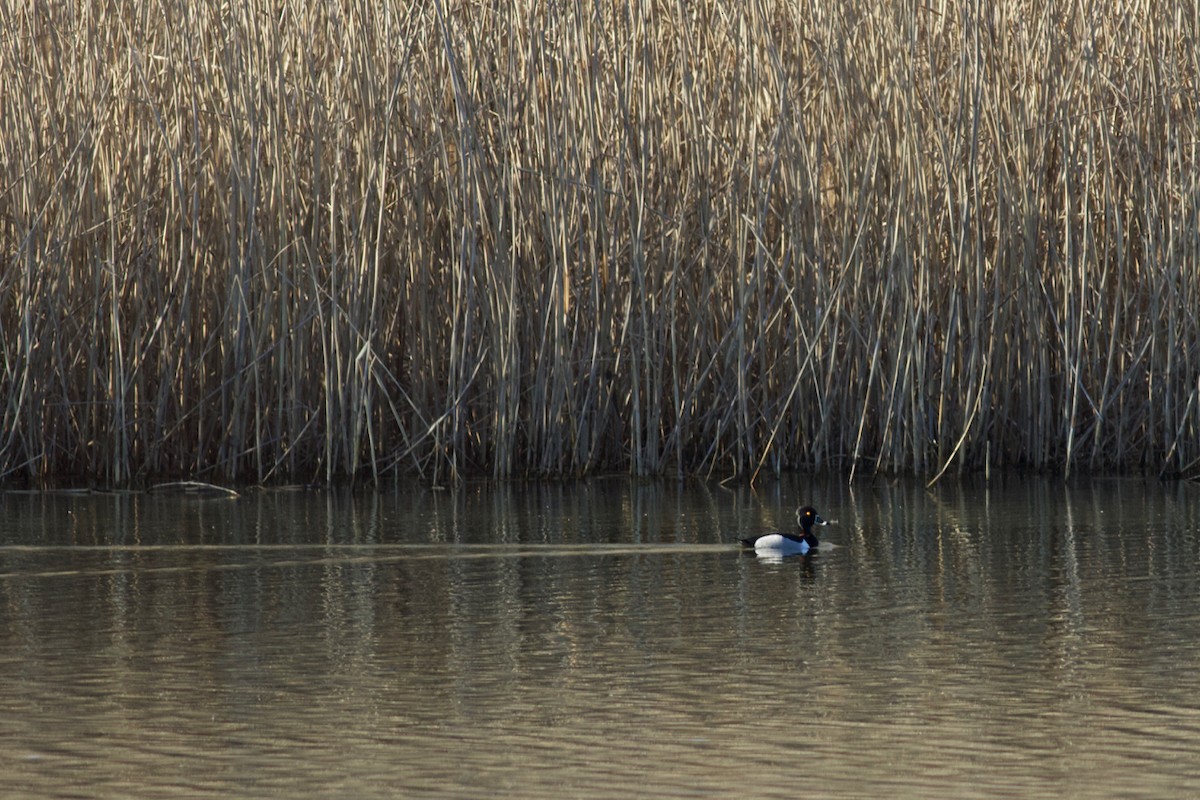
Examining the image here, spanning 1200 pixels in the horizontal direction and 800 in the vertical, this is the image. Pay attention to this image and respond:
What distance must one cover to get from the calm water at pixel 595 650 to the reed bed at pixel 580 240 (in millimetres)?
742

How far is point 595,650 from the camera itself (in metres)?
4.55

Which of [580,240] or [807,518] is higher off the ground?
[580,240]

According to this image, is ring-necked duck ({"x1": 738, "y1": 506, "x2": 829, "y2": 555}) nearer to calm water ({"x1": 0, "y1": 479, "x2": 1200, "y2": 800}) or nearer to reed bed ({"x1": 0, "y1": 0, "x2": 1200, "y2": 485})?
calm water ({"x1": 0, "y1": 479, "x2": 1200, "y2": 800})

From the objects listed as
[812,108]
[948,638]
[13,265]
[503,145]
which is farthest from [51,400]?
[948,638]

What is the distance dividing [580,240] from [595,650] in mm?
3819

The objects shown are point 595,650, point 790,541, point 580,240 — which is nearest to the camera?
point 595,650

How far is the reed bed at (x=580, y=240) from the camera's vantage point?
8031mm

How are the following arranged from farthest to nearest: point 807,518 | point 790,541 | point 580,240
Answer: point 580,240 < point 807,518 < point 790,541

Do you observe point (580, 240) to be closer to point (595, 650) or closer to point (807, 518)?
point (807, 518)

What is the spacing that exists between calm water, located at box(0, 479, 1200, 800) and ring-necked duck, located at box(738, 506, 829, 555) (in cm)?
5

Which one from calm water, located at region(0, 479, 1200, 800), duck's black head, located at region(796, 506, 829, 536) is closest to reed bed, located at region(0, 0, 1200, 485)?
calm water, located at region(0, 479, 1200, 800)

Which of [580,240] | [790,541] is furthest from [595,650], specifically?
[580,240]

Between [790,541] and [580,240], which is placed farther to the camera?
[580,240]

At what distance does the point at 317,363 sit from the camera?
8.23m
